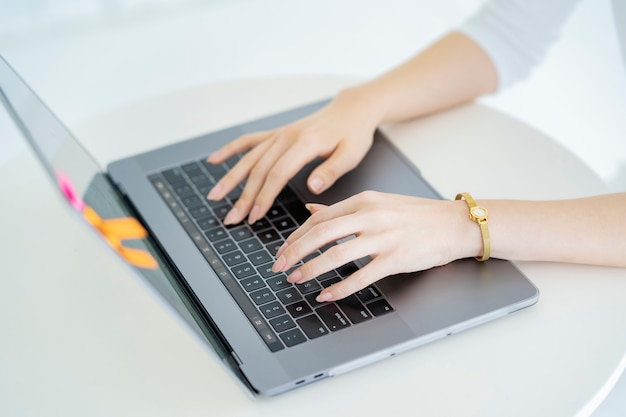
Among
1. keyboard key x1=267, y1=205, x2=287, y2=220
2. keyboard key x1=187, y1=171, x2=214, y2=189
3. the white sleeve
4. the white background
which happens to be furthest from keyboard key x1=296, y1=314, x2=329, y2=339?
the white background

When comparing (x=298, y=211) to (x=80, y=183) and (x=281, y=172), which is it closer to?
(x=281, y=172)

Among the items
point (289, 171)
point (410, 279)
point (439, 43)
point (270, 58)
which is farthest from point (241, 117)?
point (270, 58)

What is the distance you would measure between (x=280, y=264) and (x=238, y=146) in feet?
0.91

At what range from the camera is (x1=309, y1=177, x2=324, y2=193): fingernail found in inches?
46.6

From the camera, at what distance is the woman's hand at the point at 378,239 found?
101 cm

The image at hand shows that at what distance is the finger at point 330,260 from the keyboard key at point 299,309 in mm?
27

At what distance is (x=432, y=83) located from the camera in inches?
53.0

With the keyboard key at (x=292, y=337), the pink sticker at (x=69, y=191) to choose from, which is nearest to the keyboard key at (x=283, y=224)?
the keyboard key at (x=292, y=337)

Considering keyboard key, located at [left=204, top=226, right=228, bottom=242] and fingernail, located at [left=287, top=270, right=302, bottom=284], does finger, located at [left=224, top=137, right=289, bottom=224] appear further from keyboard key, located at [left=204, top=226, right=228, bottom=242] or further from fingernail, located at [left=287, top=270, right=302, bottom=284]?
fingernail, located at [left=287, top=270, right=302, bottom=284]

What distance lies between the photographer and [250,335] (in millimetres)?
962

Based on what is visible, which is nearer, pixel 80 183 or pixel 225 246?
pixel 80 183

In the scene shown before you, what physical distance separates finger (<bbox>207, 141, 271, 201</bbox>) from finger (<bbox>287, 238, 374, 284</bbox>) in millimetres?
219

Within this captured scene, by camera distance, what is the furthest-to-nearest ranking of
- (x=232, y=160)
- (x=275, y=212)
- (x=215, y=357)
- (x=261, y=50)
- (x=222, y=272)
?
1. (x=261, y=50)
2. (x=232, y=160)
3. (x=275, y=212)
4. (x=222, y=272)
5. (x=215, y=357)

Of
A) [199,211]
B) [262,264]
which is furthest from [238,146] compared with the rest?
[262,264]
